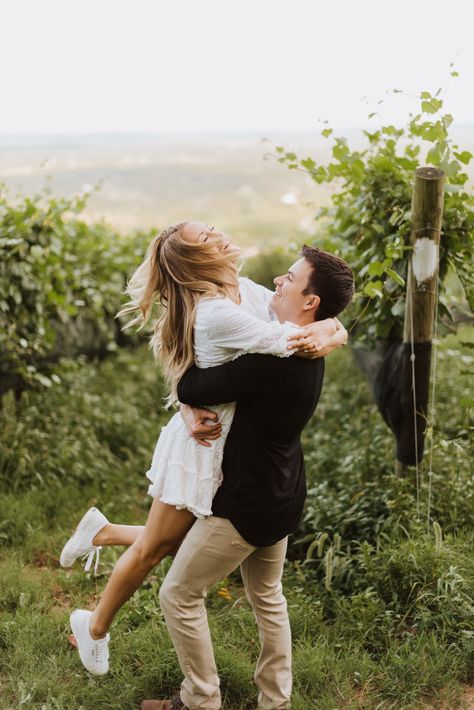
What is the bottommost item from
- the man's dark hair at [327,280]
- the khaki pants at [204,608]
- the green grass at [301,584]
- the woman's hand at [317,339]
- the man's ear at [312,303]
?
the green grass at [301,584]

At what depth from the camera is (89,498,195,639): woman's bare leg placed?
244 centimetres

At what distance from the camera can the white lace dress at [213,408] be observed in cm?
219

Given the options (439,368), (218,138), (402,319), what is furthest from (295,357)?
(218,138)

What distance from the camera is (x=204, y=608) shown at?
2.50m

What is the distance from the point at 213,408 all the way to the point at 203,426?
0.08 m

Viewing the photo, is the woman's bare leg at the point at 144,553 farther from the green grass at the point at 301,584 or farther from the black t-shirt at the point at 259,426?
the green grass at the point at 301,584

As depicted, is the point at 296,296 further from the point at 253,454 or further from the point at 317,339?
the point at 253,454

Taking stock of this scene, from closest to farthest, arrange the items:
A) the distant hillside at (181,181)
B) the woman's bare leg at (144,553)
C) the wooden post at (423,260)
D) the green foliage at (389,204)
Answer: the woman's bare leg at (144,553)
the wooden post at (423,260)
the green foliage at (389,204)
the distant hillside at (181,181)

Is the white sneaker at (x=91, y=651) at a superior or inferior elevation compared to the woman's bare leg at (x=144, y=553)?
inferior

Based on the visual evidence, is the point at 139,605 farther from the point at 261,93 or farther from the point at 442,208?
the point at 261,93

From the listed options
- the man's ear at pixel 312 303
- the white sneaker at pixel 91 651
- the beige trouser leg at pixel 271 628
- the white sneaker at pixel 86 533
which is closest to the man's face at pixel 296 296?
the man's ear at pixel 312 303

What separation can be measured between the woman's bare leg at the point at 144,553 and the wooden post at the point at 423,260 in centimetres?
165

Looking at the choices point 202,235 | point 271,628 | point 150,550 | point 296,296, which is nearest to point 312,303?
point 296,296

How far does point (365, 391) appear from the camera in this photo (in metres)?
5.81
